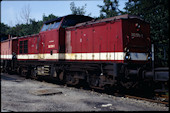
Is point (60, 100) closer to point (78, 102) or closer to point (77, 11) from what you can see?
point (78, 102)

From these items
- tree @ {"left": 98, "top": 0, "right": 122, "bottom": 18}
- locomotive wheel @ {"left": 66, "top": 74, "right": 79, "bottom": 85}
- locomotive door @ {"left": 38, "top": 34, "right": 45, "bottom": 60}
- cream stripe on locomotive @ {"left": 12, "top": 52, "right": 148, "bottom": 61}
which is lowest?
locomotive wheel @ {"left": 66, "top": 74, "right": 79, "bottom": 85}

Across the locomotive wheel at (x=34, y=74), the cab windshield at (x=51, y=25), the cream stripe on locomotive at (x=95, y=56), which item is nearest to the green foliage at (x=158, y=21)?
the cream stripe on locomotive at (x=95, y=56)

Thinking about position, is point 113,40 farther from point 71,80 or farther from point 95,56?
point 71,80

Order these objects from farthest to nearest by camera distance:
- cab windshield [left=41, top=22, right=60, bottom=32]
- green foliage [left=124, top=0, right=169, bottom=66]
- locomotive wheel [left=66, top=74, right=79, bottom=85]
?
green foliage [left=124, top=0, right=169, bottom=66] < cab windshield [left=41, top=22, right=60, bottom=32] < locomotive wheel [left=66, top=74, right=79, bottom=85]

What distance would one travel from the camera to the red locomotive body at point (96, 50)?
25.4 feet

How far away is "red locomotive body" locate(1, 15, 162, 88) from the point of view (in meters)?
7.75

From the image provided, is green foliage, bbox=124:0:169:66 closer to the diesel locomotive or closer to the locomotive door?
the diesel locomotive

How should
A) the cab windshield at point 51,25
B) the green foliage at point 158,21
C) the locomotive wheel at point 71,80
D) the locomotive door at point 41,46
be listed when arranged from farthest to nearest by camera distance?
Result: the locomotive door at point 41,46 < the green foliage at point 158,21 < the cab windshield at point 51,25 < the locomotive wheel at point 71,80

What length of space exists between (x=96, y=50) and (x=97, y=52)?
0.13m

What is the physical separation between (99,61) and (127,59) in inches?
57.6

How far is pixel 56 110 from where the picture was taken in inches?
224

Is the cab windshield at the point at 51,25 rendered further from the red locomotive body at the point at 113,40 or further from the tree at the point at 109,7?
the tree at the point at 109,7

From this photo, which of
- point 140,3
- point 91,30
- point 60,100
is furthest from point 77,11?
point 60,100

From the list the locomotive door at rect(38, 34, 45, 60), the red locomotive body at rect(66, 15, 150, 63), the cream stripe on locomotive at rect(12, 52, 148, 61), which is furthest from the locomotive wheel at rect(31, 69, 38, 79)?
the red locomotive body at rect(66, 15, 150, 63)
